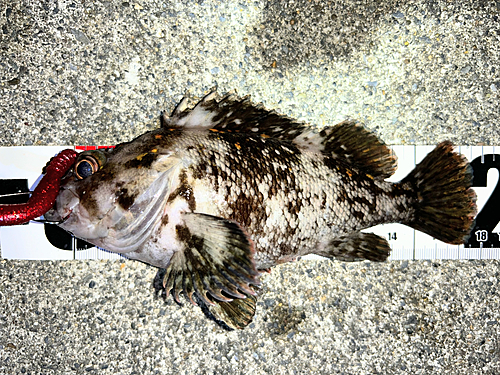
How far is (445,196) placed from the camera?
1956mm

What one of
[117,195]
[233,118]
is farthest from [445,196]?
[117,195]

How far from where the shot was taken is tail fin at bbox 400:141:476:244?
1.94 metres

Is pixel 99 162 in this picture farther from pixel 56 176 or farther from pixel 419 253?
pixel 419 253

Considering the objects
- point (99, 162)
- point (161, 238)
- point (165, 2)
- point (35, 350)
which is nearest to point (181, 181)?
point (161, 238)

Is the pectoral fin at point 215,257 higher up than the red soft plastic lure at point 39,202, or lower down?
lower down

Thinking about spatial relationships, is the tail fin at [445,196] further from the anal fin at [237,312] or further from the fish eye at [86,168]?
the fish eye at [86,168]

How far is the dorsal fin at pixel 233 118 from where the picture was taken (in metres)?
1.68

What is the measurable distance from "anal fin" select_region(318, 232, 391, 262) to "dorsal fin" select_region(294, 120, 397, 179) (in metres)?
0.39

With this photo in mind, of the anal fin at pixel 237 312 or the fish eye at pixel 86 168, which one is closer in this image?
the fish eye at pixel 86 168

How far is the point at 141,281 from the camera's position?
2100 mm

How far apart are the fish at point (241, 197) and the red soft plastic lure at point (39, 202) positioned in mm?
43

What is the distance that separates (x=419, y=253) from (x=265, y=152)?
3.98ft

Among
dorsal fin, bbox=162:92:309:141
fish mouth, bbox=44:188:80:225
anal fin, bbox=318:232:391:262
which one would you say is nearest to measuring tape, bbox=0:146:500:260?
anal fin, bbox=318:232:391:262

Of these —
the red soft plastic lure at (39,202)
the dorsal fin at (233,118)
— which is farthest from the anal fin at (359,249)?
the red soft plastic lure at (39,202)
